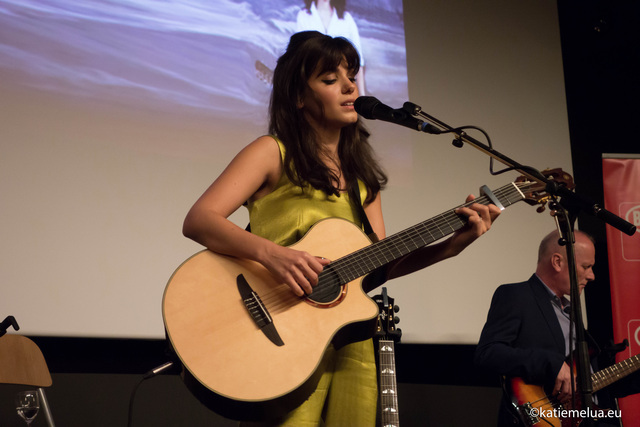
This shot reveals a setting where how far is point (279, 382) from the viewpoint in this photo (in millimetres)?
1727

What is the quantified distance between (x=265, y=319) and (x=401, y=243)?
0.55 m

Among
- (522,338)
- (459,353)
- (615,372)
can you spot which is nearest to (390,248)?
(522,338)

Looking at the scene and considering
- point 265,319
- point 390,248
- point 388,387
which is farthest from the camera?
point 388,387

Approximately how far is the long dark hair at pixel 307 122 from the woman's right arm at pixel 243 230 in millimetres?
92

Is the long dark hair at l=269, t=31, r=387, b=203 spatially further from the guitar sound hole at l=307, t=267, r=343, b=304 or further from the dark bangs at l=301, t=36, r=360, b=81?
the guitar sound hole at l=307, t=267, r=343, b=304

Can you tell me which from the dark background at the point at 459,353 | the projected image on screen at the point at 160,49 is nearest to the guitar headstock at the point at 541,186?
the dark background at the point at 459,353

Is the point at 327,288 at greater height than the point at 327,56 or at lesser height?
lesser

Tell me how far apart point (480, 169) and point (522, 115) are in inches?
21.7

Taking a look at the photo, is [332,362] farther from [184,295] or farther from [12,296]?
[12,296]

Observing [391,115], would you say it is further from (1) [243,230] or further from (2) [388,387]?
(2) [388,387]

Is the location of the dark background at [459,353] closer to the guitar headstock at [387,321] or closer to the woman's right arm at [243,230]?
the guitar headstock at [387,321]

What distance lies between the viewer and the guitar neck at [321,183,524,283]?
1974 millimetres

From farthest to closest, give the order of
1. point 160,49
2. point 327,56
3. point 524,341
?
point 160,49
point 524,341
point 327,56

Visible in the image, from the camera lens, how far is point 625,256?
4305 millimetres
